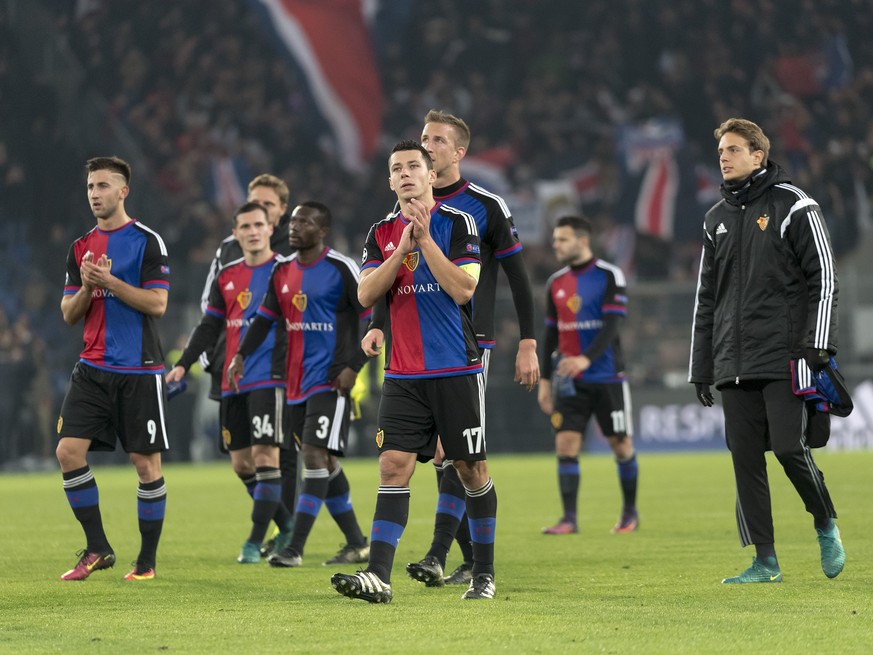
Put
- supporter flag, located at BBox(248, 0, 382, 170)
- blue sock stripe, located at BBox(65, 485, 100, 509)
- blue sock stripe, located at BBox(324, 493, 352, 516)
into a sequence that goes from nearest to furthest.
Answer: blue sock stripe, located at BBox(65, 485, 100, 509)
blue sock stripe, located at BBox(324, 493, 352, 516)
supporter flag, located at BBox(248, 0, 382, 170)

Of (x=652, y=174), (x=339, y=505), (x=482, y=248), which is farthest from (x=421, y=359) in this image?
(x=652, y=174)

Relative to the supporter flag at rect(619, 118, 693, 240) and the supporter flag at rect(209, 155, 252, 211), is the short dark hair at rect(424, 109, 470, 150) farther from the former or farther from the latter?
the supporter flag at rect(209, 155, 252, 211)

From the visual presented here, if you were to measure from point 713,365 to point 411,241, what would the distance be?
1889 mm

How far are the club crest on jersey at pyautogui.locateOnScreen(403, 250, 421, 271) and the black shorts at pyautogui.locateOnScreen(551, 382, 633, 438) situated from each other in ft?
17.2

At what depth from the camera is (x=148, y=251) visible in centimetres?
775

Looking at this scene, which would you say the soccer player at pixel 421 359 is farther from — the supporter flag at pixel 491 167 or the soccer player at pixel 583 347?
the supporter flag at pixel 491 167

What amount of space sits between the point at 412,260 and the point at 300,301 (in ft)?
8.59

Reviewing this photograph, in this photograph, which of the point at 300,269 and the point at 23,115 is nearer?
the point at 300,269

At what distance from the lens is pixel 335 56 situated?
2933 cm

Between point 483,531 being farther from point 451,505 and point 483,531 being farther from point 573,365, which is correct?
point 573,365

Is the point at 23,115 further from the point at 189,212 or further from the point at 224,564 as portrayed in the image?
the point at 224,564

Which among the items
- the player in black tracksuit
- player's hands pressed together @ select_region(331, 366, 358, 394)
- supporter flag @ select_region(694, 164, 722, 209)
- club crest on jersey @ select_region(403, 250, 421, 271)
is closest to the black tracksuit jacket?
the player in black tracksuit

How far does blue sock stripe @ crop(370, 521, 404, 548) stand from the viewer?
615 centimetres

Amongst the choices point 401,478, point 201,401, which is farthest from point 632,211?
point 401,478
